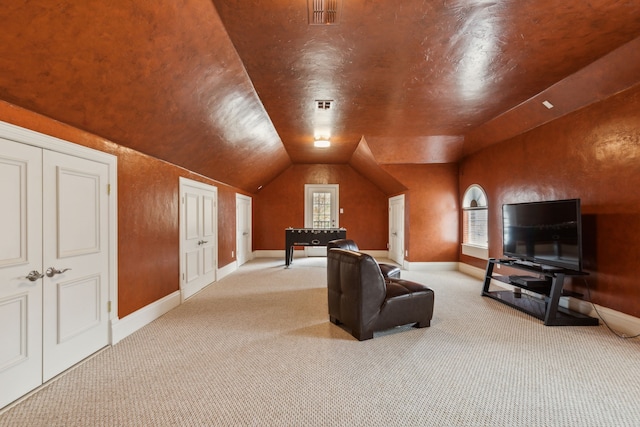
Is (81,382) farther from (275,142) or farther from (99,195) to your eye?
(275,142)

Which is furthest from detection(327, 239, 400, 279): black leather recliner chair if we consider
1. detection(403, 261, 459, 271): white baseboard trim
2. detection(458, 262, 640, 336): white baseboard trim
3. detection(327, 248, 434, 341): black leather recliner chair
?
detection(403, 261, 459, 271): white baseboard trim

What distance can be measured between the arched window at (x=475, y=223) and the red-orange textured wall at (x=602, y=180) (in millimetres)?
1534

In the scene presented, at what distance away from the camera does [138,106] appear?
2.85 m

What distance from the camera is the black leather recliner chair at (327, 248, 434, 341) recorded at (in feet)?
10.4

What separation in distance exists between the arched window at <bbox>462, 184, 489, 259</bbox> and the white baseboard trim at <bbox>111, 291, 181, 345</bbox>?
5.62m

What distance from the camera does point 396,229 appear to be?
8477mm

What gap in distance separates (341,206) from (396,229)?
191 cm

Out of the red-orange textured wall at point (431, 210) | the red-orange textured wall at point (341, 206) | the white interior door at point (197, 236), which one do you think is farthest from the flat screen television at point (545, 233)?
the white interior door at point (197, 236)

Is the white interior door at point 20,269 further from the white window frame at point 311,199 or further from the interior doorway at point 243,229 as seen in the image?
the white window frame at point 311,199

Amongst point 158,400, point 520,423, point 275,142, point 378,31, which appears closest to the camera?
point 520,423

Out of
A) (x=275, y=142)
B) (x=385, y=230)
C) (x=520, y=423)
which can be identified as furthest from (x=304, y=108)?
(x=385, y=230)

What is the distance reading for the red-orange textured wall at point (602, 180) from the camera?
10.8 feet

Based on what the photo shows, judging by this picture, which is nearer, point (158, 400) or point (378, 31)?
point (158, 400)

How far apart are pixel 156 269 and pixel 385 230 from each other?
6993 mm
